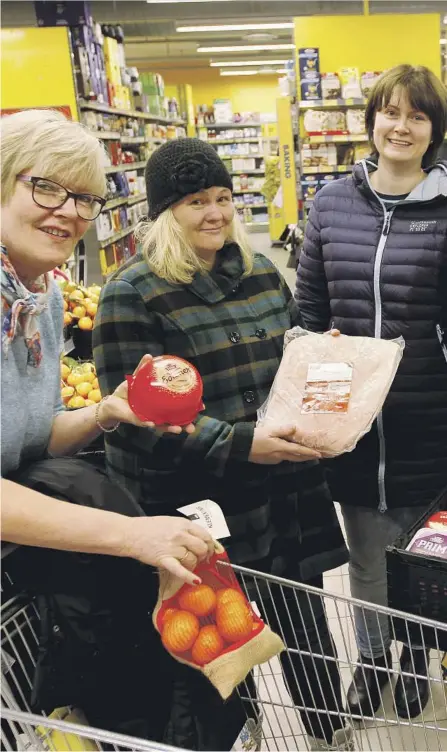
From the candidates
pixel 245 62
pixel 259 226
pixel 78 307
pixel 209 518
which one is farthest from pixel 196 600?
pixel 245 62

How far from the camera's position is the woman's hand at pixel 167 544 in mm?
1137

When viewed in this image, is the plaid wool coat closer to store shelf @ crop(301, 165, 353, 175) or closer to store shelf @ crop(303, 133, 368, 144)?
store shelf @ crop(303, 133, 368, 144)

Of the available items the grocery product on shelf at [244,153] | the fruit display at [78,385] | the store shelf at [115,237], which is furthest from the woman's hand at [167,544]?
the grocery product on shelf at [244,153]

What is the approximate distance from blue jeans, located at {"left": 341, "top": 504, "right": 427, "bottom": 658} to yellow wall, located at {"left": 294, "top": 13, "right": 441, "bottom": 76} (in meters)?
7.82

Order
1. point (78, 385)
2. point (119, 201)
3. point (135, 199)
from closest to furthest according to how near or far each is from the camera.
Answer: point (78, 385)
point (119, 201)
point (135, 199)

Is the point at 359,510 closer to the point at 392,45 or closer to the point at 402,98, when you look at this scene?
the point at 402,98

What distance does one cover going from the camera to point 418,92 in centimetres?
198

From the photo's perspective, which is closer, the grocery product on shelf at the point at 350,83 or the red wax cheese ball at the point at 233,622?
the red wax cheese ball at the point at 233,622

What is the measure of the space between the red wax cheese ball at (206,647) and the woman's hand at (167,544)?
0.37ft

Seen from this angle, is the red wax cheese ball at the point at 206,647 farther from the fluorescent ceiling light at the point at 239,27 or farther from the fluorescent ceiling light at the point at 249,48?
the fluorescent ceiling light at the point at 249,48

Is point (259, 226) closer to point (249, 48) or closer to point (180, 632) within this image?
point (249, 48)

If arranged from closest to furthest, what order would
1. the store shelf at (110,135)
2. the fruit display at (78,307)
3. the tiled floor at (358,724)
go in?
the tiled floor at (358,724), the fruit display at (78,307), the store shelf at (110,135)

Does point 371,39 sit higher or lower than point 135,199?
higher

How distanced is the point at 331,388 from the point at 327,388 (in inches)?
0.4
